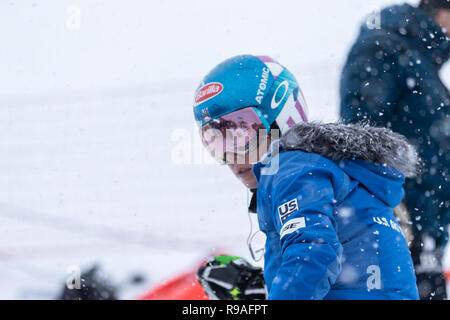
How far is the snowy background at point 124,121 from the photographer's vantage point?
265 inches

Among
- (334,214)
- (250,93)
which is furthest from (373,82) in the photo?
(334,214)

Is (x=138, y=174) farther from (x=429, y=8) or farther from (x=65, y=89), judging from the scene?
(x=429, y=8)

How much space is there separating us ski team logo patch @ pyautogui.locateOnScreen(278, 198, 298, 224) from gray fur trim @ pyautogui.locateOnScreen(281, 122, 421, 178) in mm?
223

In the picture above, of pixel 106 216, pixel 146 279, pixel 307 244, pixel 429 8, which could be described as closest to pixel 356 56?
pixel 429 8

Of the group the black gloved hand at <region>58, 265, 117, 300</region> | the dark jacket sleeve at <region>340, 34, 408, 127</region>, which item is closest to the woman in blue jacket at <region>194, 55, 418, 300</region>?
the dark jacket sleeve at <region>340, 34, 408, 127</region>

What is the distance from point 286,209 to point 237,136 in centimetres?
63

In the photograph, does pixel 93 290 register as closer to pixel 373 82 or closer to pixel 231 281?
pixel 231 281

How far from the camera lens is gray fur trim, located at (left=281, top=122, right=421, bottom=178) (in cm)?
161

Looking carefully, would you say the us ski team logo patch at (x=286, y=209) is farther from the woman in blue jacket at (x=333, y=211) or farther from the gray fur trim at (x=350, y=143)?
the gray fur trim at (x=350, y=143)

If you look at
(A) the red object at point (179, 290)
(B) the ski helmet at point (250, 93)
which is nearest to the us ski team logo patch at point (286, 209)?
(B) the ski helmet at point (250, 93)

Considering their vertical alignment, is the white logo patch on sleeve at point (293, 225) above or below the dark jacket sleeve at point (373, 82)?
below

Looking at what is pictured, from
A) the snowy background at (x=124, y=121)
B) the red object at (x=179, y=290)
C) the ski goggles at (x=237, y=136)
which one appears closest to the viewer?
the ski goggles at (x=237, y=136)

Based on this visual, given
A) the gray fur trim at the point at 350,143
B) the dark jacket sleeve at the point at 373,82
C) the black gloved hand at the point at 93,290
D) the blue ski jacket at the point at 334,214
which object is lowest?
the black gloved hand at the point at 93,290

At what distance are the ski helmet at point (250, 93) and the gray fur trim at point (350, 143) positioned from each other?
390 mm
